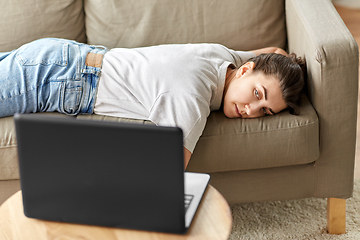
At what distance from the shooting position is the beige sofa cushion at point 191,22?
1697mm

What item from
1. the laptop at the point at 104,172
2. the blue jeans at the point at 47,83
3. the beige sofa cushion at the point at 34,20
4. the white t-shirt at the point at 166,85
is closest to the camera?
the laptop at the point at 104,172

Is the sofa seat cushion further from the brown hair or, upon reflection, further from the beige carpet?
the beige carpet

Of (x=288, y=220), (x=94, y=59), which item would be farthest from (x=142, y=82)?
(x=288, y=220)

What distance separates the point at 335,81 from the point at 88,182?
35.2 inches

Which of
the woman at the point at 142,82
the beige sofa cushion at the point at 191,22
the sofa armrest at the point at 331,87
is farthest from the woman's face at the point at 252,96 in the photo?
the beige sofa cushion at the point at 191,22

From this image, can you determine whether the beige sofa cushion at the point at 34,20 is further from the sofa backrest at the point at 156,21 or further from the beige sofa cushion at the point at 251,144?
the beige sofa cushion at the point at 251,144

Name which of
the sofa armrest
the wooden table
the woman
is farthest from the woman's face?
the wooden table

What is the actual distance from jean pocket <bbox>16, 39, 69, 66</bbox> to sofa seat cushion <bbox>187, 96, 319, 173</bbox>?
1.88 feet

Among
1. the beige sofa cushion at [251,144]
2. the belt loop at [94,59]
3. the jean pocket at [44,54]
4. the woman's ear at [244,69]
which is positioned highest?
the jean pocket at [44,54]

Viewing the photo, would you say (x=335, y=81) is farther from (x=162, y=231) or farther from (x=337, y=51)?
(x=162, y=231)

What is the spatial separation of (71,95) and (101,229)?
72cm

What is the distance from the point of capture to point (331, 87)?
1264 millimetres

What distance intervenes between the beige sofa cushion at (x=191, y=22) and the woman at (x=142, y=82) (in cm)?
29

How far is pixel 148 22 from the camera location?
1699 millimetres
